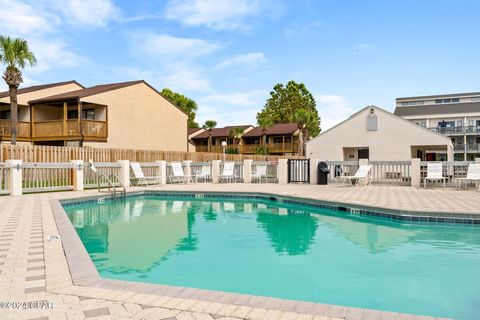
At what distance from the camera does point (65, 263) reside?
4.30m

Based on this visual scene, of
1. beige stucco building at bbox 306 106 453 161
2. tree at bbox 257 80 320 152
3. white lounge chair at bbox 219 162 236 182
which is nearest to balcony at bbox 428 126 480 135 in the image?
beige stucco building at bbox 306 106 453 161

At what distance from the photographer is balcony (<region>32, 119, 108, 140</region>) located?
81.0ft

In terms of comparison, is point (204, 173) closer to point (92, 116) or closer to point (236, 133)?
point (92, 116)

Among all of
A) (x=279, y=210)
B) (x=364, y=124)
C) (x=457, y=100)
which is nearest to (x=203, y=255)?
(x=279, y=210)

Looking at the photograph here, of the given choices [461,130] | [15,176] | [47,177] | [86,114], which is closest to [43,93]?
[86,114]

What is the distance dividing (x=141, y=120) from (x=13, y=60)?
10.1 m

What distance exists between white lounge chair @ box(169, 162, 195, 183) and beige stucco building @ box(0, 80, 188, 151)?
332 inches

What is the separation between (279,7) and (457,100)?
1962 inches

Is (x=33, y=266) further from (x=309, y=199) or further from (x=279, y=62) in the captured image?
(x=279, y=62)

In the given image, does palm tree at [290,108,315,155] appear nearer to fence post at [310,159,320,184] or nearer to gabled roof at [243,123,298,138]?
gabled roof at [243,123,298,138]

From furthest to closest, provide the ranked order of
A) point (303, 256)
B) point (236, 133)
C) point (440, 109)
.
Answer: point (440, 109), point (236, 133), point (303, 256)

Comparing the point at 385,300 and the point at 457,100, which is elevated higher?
the point at 457,100

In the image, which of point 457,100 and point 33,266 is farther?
point 457,100

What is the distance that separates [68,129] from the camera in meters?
24.9
